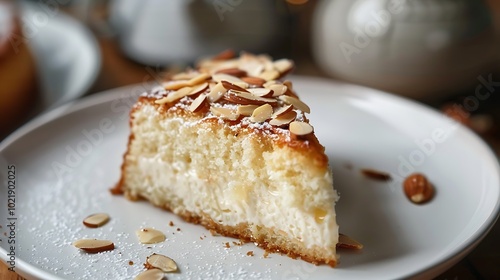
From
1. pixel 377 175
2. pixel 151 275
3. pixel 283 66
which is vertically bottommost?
pixel 377 175

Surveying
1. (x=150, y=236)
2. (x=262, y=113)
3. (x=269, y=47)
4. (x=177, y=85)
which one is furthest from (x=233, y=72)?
(x=269, y=47)

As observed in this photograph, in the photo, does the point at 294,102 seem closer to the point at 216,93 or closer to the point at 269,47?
the point at 216,93

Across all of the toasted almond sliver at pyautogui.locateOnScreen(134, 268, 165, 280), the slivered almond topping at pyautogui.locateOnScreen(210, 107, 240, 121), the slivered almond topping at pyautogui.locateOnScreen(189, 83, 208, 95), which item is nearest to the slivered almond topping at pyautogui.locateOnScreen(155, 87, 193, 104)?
the slivered almond topping at pyautogui.locateOnScreen(189, 83, 208, 95)

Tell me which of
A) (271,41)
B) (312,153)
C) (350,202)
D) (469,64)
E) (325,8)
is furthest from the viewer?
(271,41)

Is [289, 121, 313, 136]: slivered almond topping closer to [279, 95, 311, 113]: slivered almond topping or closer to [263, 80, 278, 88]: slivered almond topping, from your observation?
[279, 95, 311, 113]: slivered almond topping

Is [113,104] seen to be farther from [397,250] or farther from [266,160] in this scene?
[397,250]

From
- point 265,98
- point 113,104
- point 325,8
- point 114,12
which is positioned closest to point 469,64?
point 325,8
